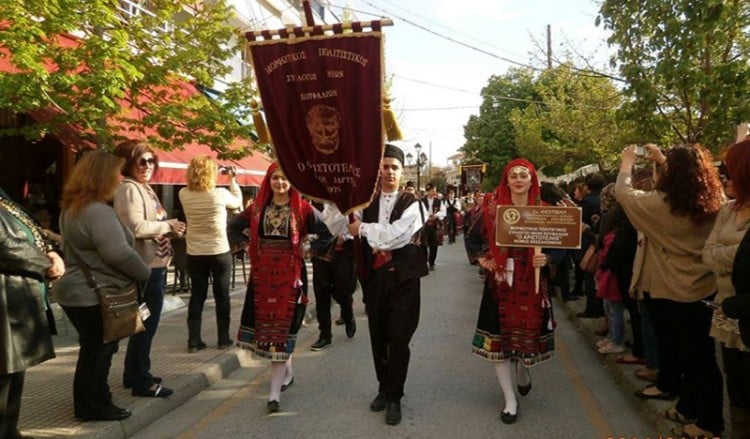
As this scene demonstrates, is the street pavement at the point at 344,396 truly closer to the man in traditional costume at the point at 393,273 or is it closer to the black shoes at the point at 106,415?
the black shoes at the point at 106,415

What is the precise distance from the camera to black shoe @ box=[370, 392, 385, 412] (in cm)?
430

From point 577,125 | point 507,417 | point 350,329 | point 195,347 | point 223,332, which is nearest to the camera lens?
point 507,417

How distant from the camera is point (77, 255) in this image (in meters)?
3.59

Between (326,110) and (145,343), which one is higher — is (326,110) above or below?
above

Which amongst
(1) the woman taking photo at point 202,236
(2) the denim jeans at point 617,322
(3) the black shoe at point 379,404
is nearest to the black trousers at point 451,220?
(2) the denim jeans at point 617,322

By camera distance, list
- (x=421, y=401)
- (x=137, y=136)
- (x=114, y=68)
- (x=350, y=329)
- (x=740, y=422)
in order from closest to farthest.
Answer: (x=740, y=422) < (x=421, y=401) < (x=114, y=68) < (x=350, y=329) < (x=137, y=136)

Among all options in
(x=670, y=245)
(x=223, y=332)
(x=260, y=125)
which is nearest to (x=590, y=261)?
(x=670, y=245)

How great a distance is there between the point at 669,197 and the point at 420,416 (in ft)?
7.61

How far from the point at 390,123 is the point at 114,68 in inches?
167

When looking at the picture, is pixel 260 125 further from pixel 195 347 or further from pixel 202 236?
pixel 195 347

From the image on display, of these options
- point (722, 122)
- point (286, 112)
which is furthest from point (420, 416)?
point (722, 122)

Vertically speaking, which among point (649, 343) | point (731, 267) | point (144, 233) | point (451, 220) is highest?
point (144, 233)

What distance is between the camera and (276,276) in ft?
14.5

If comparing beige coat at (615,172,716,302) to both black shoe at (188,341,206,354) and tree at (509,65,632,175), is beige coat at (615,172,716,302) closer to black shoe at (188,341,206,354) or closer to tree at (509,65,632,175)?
black shoe at (188,341,206,354)
